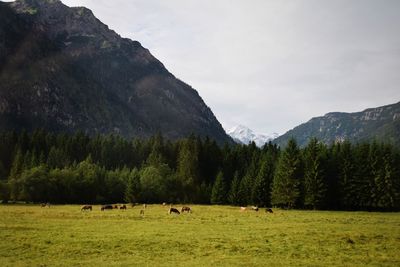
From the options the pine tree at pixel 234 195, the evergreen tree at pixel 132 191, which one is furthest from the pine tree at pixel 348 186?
the evergreen tree at pixel 132 191

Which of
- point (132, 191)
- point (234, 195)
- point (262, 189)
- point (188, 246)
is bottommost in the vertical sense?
point (188, 246)

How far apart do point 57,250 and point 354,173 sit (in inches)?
3296

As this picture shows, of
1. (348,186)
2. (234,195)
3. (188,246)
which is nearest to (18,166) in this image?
(234,195)

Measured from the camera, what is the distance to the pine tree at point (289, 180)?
94.2 metres

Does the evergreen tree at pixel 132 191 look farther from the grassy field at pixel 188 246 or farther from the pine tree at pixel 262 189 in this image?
the grassy field at pixel 188 246

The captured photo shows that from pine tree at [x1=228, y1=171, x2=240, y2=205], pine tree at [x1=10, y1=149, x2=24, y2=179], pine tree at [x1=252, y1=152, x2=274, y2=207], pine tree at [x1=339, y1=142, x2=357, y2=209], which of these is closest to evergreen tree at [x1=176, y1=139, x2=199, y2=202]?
pine tree at [x1=228, y1=171, x2=240, y2=205]

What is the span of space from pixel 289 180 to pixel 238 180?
25.2 m

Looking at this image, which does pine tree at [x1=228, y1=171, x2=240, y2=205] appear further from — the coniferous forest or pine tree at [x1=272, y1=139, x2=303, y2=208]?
pine tree at [x1=272, y1=139, x2=303, y2=208]

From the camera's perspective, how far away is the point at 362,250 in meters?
33.6

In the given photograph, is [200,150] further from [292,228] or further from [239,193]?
[292,228]

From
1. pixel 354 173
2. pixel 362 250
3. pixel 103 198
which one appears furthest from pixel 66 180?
pixel 362 250

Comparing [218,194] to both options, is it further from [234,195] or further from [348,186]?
[348,186]

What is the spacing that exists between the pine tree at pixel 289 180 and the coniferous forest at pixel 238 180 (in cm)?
23

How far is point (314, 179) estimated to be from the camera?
311 ft
